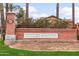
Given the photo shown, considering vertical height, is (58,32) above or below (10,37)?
above

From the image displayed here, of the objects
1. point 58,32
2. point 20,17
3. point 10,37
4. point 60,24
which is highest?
point 20,17

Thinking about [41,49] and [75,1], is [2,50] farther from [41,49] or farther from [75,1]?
[75,1]

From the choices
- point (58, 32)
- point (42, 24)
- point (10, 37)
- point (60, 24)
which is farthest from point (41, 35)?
point (10, 37)

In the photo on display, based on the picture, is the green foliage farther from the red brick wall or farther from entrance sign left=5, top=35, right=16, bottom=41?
entrance sign left=5, top=35, right=16, bottom=41

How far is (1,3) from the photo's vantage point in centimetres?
1712

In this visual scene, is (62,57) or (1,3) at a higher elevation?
(1,3)

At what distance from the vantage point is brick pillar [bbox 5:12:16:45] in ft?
57.3

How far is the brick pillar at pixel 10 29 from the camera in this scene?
17469 mm

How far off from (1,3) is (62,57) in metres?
1.94

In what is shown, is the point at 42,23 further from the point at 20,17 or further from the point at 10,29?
the point at 10,29

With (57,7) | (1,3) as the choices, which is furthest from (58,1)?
(1,3)

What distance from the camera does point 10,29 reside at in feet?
57.3

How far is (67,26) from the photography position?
1764cm

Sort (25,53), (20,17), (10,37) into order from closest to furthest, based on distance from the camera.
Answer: (25,53), (20,17), (10,37)
